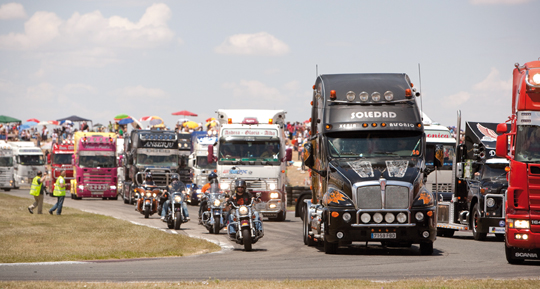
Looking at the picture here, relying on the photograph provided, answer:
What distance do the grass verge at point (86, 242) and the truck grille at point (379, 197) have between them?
426cm

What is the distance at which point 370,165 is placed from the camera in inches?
659

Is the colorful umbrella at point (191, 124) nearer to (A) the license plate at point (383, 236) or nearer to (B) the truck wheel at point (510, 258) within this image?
(A) the license plate at point (383, 236)

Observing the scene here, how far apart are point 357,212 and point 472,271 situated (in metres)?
3.17

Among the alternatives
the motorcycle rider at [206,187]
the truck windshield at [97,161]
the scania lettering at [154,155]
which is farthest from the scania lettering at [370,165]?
the truck windshield at [97,161]

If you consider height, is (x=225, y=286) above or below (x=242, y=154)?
below

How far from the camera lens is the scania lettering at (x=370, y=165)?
1623 cm

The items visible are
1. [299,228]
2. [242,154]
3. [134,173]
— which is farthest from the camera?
[134,173]

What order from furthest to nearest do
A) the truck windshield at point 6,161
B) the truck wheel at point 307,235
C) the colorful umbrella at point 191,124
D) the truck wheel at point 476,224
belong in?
the colorful umbrella at point 191,124, the truck windshield at point 6,161, the truck wheel at point 476,224, the truck wheel at point 307,235

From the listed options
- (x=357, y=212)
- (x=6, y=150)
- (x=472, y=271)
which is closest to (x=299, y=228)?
(x=357, y=212)

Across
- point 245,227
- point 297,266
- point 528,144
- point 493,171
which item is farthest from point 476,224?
point 297,266

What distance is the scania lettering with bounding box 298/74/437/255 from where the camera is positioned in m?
16.2

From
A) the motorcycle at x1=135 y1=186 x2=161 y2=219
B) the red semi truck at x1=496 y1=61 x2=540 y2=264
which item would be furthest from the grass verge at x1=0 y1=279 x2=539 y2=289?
the motorcycle at x1=135 y1=186 x2=161 y2=219

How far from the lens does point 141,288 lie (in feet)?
Answer: 36.6

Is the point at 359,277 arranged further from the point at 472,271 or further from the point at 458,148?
the point at 458,148
